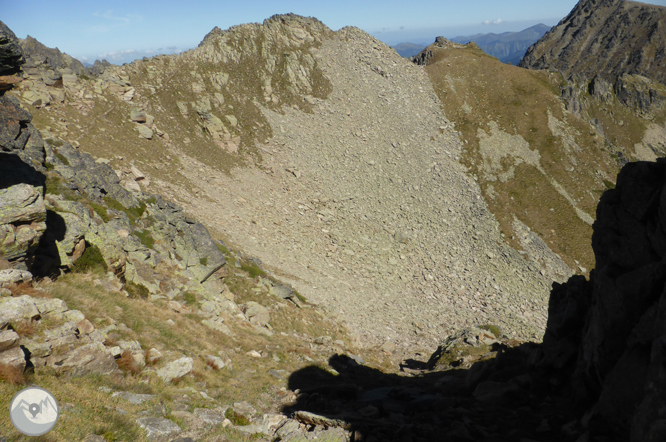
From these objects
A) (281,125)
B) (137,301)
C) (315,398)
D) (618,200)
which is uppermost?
(281,125)

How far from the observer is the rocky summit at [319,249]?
509 inches

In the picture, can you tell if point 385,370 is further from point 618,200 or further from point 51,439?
point 51,439

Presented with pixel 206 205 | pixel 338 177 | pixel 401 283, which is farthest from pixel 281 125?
pixel 401 283

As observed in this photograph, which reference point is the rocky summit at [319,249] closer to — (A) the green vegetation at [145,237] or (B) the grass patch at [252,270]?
(A) the green vegetation at [145,237]

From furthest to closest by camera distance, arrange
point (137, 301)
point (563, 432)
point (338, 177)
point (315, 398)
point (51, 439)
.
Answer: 1. point (338, 177)
2. point (137, 301)
3. point (315, 398)
4. point (563, 432)
5. point (51, 439)

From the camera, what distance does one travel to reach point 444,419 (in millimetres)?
15070

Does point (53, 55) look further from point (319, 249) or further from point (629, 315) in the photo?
point (629, 315)

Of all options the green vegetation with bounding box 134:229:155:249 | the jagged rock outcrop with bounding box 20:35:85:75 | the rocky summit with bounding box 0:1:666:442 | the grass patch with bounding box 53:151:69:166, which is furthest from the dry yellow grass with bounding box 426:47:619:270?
the jagged rock outcrop with bounding box 20:35:85:75

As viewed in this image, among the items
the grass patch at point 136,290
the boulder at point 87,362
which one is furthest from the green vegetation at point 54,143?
the boulder at point 87,362

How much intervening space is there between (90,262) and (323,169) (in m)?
37.2

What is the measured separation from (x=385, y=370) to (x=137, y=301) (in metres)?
17.8

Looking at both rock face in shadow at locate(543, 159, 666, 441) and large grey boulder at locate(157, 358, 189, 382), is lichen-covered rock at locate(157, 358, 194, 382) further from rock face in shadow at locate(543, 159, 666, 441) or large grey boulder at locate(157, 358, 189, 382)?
rock face in shadow at locate(543, 159, 666, 441)

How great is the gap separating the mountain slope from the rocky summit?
0.35 m

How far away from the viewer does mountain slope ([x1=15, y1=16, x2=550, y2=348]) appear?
125 feet
